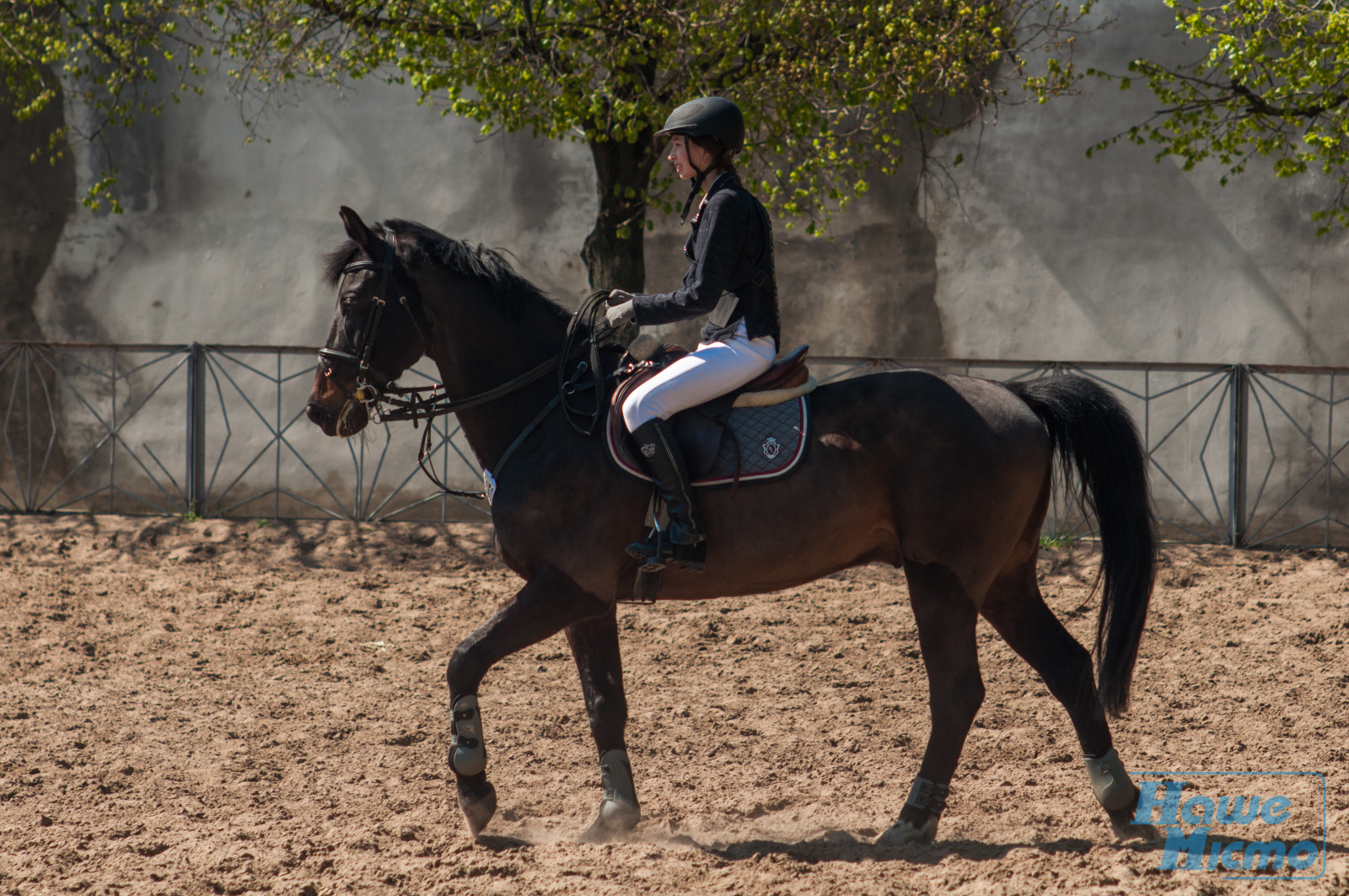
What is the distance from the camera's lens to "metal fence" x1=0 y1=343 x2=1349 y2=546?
10.2m

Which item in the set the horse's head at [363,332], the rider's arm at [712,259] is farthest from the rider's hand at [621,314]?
the horse's head at [363,332]

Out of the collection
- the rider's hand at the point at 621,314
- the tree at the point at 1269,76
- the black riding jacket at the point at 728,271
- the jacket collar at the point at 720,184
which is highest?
the tree at the point at 1269,76

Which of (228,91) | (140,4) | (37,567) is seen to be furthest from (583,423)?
(228,91)

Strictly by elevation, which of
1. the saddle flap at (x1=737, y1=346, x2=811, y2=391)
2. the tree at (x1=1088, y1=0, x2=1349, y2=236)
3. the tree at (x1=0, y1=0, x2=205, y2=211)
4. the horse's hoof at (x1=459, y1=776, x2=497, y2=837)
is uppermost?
the tree at (x1=0, y1=0, x2=205, y2=211)

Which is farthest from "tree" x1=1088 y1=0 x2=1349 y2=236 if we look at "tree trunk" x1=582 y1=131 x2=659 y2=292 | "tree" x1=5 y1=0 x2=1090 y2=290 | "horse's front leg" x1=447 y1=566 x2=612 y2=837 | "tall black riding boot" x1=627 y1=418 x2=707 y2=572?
"horse's front leg" x1=447 y1=566 x2=612 y2=837

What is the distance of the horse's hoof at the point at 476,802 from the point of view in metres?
3.88

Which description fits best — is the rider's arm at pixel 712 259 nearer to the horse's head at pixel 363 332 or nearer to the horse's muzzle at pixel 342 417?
the horse's head at pixel 363 332

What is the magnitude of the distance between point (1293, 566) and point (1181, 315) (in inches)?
141

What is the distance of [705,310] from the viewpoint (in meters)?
3.90

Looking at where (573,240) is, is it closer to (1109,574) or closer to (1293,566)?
(1293,566)

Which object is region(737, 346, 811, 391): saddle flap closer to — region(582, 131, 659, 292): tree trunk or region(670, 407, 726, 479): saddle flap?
region(670, 407, 726, 479): saddle flap

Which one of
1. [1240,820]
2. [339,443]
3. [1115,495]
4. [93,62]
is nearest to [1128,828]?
[1240,820]

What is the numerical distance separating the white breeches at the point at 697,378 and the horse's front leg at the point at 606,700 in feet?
2.80

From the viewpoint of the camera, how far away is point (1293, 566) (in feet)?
28.0
